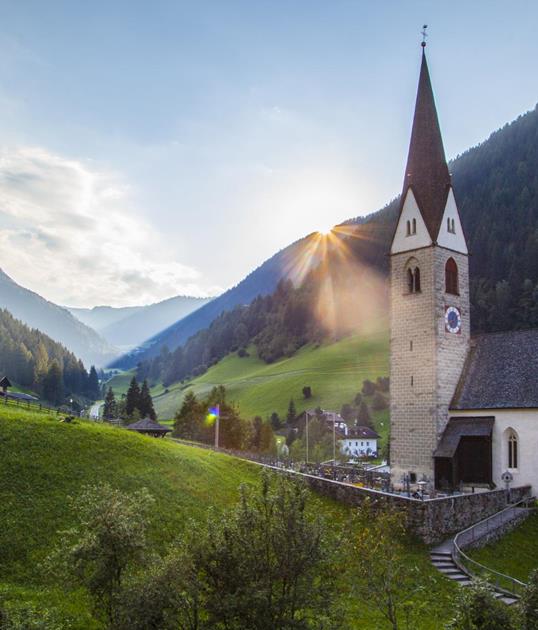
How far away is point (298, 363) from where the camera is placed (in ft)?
590

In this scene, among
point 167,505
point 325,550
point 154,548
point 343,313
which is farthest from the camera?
point 343,313

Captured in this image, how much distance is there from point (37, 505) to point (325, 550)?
48.9 ft

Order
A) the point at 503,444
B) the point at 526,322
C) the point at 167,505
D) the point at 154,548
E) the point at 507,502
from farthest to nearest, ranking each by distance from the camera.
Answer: the point at 526,322, the point at 503,444, the point at 507,502, the point at 167,505, the point at 154,548

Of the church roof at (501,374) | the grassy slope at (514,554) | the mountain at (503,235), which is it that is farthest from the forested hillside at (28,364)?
the grassy slope at (514,554)

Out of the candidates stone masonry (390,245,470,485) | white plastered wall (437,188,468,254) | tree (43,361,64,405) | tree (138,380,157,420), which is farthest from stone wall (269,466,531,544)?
tree (43,361,64,405)

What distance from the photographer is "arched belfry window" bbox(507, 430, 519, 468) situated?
1645 inches

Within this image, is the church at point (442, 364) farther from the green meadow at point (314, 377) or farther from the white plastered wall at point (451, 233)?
the green meadow at point (314, 377)

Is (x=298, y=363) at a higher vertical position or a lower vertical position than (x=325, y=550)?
higher

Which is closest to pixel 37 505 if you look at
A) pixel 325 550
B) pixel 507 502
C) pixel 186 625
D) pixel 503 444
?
pixel 186 625

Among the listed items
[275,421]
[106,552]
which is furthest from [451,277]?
[275,421]

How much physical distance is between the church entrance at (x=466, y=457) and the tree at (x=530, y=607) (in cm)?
2951

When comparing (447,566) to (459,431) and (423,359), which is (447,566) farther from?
(423,359)

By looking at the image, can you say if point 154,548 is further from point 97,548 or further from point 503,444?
point 503,444

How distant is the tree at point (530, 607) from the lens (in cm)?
1345
